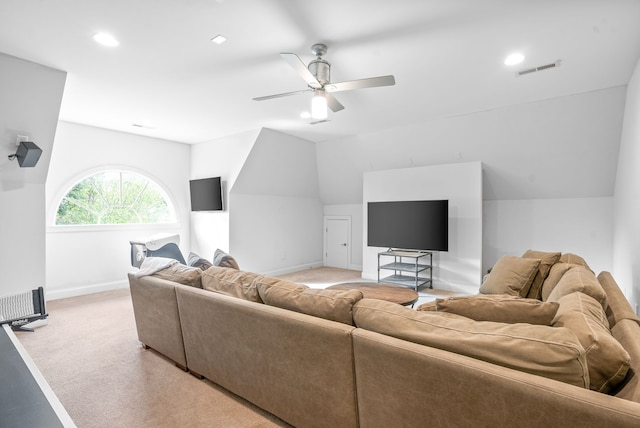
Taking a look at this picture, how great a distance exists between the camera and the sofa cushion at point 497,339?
113 cm

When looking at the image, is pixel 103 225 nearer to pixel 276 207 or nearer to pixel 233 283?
pixel 276 207

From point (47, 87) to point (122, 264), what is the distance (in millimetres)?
3286

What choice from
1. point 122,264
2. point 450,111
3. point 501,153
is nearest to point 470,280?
point 501,153

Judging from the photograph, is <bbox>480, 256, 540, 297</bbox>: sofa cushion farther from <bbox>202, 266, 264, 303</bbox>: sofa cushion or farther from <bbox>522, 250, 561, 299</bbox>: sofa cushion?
<bbox>202, 266, 264, 303</bbox>: sofa cushion

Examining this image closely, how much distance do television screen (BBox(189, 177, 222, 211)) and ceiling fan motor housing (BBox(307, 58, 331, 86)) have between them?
3.68 m

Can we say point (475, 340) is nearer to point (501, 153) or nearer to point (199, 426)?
point (199, 426)

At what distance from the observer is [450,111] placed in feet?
15.7

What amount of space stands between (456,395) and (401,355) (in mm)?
248

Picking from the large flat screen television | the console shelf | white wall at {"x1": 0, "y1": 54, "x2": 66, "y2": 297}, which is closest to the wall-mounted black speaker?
white wall at {"x1": 0, "y1": 54, "x2": 66, "y2": 297}

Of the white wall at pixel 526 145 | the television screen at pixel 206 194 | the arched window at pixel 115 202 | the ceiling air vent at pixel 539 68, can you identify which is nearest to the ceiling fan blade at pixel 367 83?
the ceiling air vent at pixel 539 68

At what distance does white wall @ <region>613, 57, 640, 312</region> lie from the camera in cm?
322

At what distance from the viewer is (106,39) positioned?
2.79 meters

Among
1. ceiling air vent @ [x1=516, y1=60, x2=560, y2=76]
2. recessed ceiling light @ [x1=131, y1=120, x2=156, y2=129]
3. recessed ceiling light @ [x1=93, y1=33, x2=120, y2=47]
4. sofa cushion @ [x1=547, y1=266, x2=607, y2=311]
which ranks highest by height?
recessed ceiling light @ [x1=93, y1=33, x2=120, y2=47]

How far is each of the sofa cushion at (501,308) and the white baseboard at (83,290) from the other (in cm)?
567
